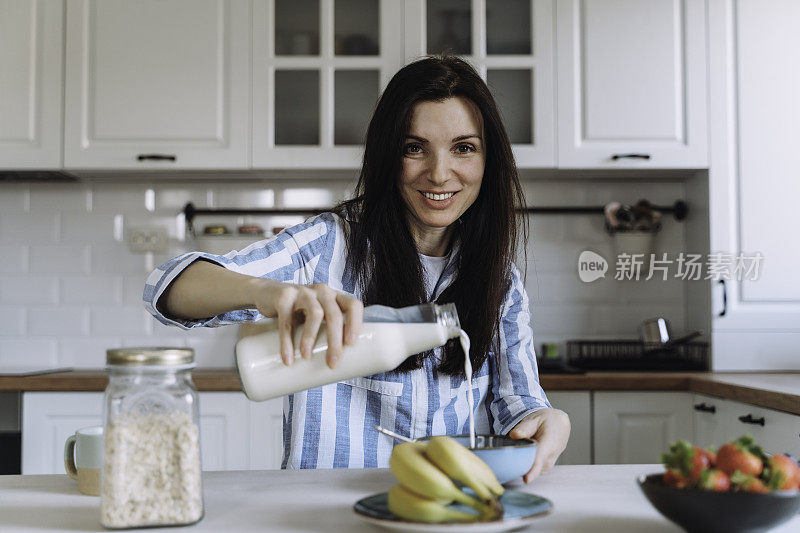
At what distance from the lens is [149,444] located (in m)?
0.77

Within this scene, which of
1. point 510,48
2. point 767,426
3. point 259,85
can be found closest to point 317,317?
point 767,426

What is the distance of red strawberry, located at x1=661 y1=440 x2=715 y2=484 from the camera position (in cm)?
73

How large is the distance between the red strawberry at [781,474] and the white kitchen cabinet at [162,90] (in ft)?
6.89

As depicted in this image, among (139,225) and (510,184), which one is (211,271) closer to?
(510,184)

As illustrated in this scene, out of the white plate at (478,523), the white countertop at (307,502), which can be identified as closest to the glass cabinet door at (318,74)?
the white countertop at (307,502)

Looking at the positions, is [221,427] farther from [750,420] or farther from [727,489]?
[727,489]

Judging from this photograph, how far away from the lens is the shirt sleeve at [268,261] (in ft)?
3.52

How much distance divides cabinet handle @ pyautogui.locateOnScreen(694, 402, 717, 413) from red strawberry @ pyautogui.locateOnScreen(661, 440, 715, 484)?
5.36ft

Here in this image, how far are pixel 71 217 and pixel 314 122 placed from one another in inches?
38.9

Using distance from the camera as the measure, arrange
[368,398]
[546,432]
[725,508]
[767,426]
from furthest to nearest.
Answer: [767,426] < [368,398] < [546,432] < [725,508]

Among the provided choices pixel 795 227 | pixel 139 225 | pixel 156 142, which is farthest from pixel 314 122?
pixel 795 227

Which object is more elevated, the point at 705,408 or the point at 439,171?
the point at 439,171

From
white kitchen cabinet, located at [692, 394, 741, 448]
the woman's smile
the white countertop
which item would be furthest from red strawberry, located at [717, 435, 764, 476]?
white kitchen cabinet, located at [692, 394, 741, 448]

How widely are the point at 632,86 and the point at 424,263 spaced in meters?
1.45
